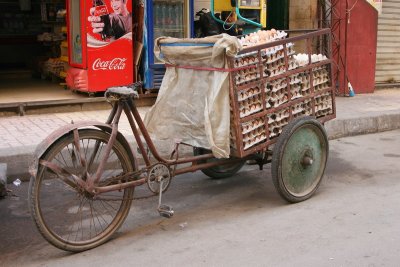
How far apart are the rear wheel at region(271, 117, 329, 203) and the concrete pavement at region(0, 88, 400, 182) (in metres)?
1.34

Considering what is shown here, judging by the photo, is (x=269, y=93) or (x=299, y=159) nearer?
(x=269, y=93)

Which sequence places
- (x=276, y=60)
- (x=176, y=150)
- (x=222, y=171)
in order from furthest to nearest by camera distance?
(x=222, y=171) < (x=276, y=60) < (x=176, y=150)

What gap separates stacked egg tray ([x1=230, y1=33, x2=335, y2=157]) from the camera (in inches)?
167

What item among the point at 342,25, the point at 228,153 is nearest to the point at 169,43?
the point at 228,153

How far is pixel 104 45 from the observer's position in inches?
315

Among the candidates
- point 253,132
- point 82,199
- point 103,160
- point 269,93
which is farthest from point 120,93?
point 269,93

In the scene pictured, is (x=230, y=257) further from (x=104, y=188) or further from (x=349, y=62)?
(x=349, y=62)

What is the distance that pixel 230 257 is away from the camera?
3.55 meters

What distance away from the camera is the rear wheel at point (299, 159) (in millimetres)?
4414

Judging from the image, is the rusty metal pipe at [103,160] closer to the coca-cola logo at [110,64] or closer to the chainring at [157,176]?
the chainring at [157,176]

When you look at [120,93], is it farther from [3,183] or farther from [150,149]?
[3,183]

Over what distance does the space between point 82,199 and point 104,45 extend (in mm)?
4540

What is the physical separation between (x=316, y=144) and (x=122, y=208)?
6.22ft

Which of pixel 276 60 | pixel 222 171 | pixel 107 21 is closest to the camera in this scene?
pixel 276 60
